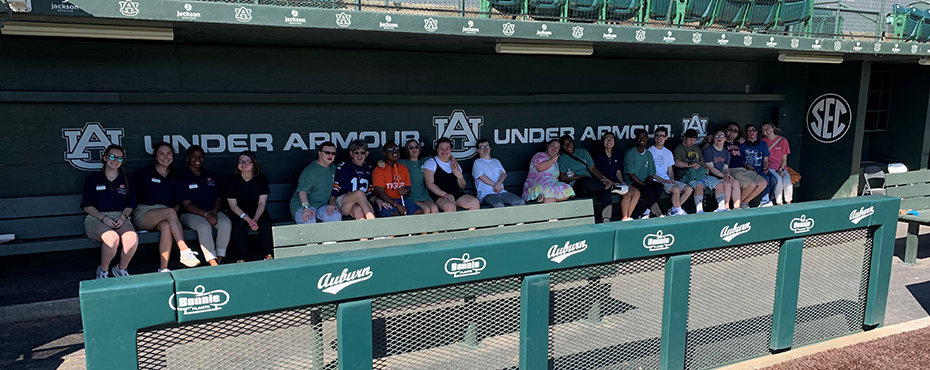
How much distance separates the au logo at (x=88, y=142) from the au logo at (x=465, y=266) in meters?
4.48

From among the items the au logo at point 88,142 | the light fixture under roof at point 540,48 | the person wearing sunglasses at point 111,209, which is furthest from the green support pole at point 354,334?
the au logo at point 88,142

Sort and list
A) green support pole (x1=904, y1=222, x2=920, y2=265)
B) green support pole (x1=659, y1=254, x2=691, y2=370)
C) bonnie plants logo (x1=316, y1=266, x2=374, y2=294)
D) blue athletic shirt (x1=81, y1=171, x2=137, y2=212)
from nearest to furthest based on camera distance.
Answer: bonnie plants logo (x1=316, y1=266, x2=374, y2=294) → green support pole (x1=659, y1=254, x2=691, y2=370) → blue athletic shirt (x1=81, y1=171, x2=137, y2=212) → green support pole (x1=904, y1=222, x2=920, y2=265)

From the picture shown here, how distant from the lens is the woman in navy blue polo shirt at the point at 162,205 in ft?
18.6


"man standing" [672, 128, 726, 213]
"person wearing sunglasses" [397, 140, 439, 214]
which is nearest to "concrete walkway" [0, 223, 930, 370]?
"man standing" [672, 128, 726, 213]

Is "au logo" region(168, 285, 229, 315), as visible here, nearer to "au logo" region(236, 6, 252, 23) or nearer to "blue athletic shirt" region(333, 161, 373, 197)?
"au logo" region(236, 6, 252, 23)

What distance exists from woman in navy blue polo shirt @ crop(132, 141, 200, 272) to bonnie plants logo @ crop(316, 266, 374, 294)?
11.1ft

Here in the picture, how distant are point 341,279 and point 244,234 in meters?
3.66

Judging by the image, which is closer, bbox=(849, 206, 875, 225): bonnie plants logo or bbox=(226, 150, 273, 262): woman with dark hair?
bbox=(849, 206, 875, 225): bonnie plants logo

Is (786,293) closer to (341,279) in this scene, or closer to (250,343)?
(341,279)

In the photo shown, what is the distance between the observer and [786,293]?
3922 mm

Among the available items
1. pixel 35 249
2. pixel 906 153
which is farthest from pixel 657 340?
pixel 906 153

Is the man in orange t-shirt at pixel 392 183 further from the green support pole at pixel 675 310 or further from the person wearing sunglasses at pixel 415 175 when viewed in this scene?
the green support pole at pixel 675 310

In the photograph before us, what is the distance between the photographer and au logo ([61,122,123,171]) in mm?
5910

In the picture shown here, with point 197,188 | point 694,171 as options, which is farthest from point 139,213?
point 694,171
